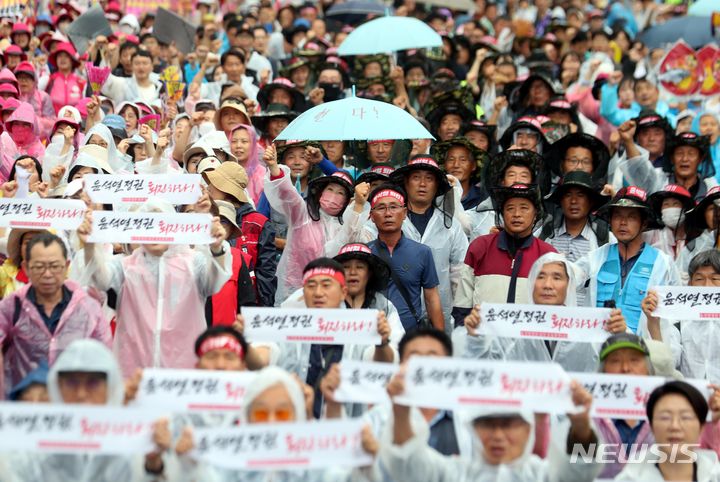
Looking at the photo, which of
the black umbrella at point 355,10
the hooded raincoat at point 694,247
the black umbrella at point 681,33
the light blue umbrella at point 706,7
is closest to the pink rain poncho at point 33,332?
the hooded raincoat at point 694,247

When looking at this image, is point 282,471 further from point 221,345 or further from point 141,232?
point 141,232

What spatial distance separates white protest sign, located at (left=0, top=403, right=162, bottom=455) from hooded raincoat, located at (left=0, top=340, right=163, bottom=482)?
219 millimetres

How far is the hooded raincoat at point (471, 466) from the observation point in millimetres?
6289

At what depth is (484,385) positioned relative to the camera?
648 cm

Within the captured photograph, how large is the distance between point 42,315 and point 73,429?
5.63ft

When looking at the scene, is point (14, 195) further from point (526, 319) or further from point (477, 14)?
point (477, 14)

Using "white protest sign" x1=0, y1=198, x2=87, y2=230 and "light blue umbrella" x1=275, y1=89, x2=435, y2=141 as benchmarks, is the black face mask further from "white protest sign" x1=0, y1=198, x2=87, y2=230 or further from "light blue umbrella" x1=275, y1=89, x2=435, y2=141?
"white protest sign" x1=0, y1=198, x2=87, y2=230

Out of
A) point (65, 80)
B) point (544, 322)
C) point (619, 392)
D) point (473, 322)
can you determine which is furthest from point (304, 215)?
point (65, 80)

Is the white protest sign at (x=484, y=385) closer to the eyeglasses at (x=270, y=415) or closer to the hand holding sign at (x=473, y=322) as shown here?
the eyeglasses at (x=270, y=415)

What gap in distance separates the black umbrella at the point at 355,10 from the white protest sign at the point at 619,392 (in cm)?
1259

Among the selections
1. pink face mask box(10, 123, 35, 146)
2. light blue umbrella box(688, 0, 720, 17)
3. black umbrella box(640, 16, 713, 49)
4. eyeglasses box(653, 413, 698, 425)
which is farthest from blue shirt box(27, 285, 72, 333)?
black umbrella box(640, 16, 713, 49)

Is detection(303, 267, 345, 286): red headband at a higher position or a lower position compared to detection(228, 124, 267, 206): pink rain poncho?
lower

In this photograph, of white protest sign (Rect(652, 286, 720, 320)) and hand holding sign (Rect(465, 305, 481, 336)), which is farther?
white protest sign (Rect(652, 286, 720, 320))

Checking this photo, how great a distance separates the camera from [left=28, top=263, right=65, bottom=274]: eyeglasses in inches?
301
